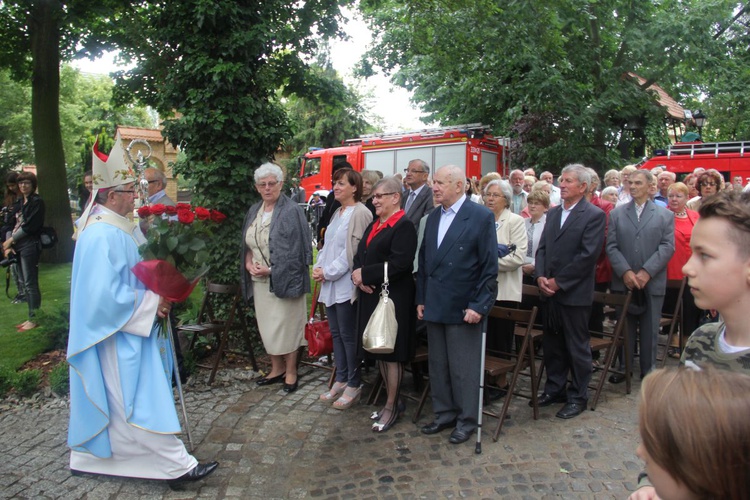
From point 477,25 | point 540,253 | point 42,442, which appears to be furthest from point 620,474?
point 477,25

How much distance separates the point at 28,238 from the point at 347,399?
4.96 m

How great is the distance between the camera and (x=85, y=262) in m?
3.63

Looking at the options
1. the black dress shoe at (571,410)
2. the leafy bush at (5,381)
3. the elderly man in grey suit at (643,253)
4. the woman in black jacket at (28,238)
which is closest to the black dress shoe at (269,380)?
the leafy bush at (5,381)

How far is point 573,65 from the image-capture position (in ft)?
46.8

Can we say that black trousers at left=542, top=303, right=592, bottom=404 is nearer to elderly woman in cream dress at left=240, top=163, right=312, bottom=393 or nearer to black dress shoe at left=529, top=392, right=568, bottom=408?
black dress shoe at left=529, top=392, right=568, bottom=408

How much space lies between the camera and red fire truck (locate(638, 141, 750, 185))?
12.8m

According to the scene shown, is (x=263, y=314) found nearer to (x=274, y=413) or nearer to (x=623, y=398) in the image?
(x=274, y=413)

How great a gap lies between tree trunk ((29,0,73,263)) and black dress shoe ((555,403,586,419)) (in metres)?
10.7

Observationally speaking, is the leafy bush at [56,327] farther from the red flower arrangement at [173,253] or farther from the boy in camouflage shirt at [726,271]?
the boy in camouflage shirt at [726,271]

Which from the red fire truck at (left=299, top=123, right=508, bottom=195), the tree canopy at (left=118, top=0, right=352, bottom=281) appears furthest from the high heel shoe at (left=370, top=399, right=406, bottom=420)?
the red fire truck at (left=299, top=123, right=508, bottom=195)

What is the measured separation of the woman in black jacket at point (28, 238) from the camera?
744 centimetres

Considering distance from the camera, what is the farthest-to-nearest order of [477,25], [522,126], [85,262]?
[522,126], [477,25], [85,262]

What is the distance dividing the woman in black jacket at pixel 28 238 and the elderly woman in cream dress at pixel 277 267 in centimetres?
342

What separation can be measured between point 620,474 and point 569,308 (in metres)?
1.44
